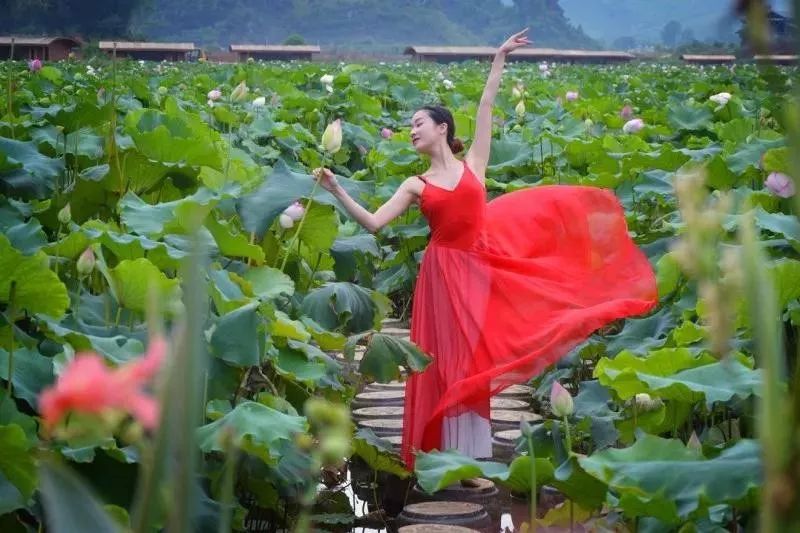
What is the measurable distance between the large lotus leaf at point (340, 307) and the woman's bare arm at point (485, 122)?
1.34 ft

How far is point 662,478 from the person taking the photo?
1277mm

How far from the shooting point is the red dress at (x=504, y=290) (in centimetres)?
309

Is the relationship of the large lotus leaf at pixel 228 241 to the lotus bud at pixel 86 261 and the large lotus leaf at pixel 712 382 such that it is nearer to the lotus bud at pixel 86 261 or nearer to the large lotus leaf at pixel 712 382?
the lotus bud at pixel 86 261

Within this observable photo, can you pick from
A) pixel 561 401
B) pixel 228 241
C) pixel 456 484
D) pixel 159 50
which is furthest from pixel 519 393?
pixel 159 50

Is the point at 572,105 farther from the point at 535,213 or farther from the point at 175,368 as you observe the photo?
the point at 175,368

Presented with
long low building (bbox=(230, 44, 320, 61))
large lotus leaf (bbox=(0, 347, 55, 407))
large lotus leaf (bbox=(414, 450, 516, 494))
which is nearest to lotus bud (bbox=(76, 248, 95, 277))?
large lotus leaf (bbox=(0, 347, 55, 407))

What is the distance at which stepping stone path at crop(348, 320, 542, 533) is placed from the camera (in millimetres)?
2795

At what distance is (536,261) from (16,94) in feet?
10.2

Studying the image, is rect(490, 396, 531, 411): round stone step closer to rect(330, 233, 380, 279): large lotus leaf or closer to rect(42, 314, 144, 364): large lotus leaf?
rect(330, 233, 380, 279): large lotus leaf

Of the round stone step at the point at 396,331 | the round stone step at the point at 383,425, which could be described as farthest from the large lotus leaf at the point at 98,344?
the round stone step at the point at 396,331

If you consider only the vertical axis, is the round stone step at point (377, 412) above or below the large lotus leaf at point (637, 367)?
below

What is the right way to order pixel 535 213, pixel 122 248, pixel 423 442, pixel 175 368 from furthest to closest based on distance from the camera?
pixel 535 213, pixel 423 442, pixel 122 248, pixel 175 368

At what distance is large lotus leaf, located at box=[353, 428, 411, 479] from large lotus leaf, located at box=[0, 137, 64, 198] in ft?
2.74

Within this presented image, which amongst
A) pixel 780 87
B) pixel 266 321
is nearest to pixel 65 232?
pixel 266 321
